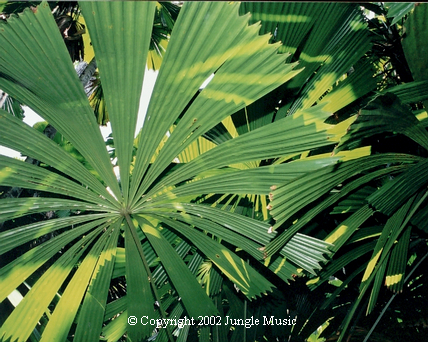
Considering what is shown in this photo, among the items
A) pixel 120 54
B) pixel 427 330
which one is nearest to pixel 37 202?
pixel 120 54

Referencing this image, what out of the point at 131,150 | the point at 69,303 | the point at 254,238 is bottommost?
the point at 69,303

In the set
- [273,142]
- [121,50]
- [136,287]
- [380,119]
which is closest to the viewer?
[380,119]

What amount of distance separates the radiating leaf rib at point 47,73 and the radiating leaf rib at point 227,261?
0.50 metres

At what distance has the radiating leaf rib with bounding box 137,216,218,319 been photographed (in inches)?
62.2

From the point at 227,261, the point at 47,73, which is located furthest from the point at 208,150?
the point at 47,73

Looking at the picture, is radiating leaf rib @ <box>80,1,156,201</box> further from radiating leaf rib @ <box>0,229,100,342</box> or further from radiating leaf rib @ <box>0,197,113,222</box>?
radiating leaf rib @ <box>0,229,100,342</box>

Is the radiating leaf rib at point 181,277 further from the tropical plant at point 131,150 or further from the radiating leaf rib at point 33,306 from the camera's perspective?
the radiating leaf rib at point 33,306

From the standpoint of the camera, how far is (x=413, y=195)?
4.50 ft

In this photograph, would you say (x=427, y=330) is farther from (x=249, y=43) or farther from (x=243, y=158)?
(x=249, y=43)

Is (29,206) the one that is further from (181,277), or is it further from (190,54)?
(190,54)

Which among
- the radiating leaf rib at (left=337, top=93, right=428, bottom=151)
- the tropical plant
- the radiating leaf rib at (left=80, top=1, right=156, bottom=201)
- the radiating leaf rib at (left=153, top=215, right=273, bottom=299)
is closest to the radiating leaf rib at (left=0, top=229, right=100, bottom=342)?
the tropical plant

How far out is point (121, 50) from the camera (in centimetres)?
118

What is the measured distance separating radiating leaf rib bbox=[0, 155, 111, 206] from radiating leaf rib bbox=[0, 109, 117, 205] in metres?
0.04

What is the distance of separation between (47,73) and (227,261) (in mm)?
1033
